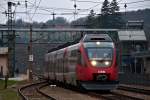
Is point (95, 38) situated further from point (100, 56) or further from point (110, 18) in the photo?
point (110, 18)

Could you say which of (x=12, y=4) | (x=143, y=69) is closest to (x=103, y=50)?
(x=12, y=4)

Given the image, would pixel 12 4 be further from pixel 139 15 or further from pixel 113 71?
pixel 113 71

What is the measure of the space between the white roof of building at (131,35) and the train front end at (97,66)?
64142 millimetres

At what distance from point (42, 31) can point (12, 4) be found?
2741 cm

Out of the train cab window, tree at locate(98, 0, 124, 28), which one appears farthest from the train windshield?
tree at locate(98, 0, 124, 28)

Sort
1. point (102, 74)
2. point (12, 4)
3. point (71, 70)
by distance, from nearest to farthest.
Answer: point (102, 74), point (71, 70), point (12, 4)

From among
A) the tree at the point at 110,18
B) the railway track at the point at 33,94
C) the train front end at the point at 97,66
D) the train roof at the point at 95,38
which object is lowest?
the railway track at the point at 33,94

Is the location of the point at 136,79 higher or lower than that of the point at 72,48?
lower

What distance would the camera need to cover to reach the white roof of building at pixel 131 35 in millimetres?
96725

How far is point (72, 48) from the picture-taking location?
3566 cm

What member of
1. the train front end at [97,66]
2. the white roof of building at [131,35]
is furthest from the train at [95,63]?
the white roof of building at [131,35]

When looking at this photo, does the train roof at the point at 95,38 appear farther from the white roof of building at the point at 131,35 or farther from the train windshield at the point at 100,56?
the white roof of building at the point at 131,35

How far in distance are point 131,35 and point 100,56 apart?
216 feet

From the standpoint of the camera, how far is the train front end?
30.5 m
